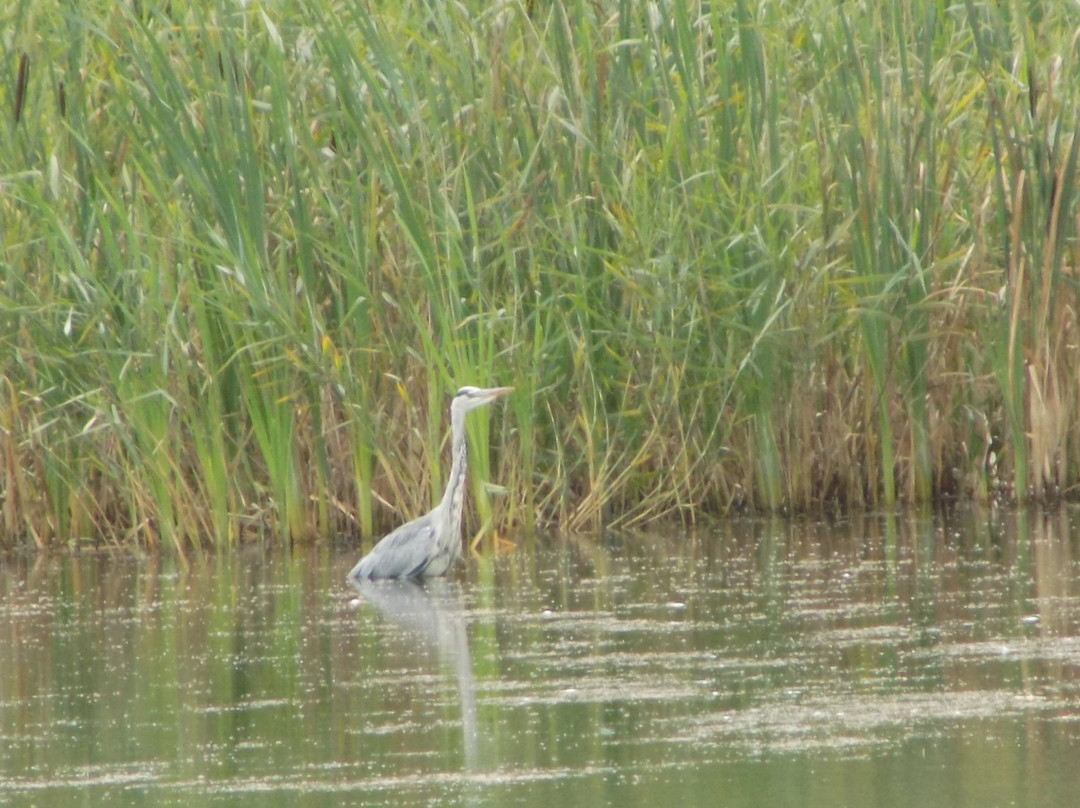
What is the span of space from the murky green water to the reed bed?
500mm

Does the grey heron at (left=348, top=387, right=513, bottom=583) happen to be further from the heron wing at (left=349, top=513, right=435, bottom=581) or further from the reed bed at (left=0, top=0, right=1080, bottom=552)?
the reed bed at (left=0, top=0, right=1080, bottom=552)

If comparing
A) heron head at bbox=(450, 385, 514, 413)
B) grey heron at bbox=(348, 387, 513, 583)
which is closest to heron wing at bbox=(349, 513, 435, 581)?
grey heron at bbox=(348, 387, 513, 583)

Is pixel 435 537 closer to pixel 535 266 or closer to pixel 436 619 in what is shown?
pixel 436 619

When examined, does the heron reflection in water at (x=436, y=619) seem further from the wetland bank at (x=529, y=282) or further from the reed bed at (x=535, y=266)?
the reed bed at (x=535, y=266)

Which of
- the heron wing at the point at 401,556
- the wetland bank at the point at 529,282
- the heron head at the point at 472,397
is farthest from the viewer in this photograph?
the wetland bank at the point at 529,282

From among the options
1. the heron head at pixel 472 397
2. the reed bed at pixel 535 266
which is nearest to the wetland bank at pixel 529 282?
the reed bed at pixel 535 266

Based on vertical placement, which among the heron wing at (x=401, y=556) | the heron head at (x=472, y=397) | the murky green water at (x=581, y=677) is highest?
the heron head at (x=472, y=397)

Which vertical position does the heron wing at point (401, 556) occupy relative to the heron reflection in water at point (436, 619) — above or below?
above

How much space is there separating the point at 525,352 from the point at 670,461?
807 mm

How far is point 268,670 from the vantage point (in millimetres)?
5297

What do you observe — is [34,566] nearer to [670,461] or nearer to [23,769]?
[670,461]

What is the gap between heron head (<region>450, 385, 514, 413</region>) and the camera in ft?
23.6

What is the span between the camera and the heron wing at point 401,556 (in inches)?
276

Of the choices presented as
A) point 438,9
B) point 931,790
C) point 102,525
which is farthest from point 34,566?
point 931,790
